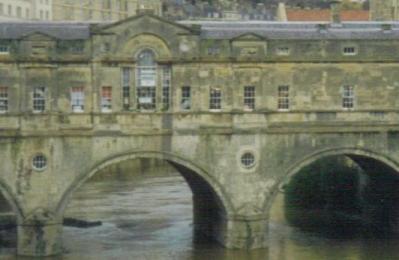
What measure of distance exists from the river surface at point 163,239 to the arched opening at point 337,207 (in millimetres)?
98

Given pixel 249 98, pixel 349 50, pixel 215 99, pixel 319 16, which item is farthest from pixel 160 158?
pixel 319 16

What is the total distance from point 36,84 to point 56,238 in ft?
23.2

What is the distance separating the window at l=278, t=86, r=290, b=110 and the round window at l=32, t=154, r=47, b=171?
37.2 feet

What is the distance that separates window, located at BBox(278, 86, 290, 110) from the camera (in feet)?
163

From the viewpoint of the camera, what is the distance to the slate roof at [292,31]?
49.8 metres

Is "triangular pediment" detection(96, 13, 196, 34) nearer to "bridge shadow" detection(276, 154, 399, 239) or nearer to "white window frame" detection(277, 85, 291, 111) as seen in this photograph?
"white window frame" detection(277, 85, 291, 111)

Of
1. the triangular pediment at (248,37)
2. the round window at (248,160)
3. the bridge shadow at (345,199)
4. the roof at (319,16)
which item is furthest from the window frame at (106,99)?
the roof at (319,16)

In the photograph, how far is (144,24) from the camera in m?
48.3

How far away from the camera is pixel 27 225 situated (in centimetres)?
4734

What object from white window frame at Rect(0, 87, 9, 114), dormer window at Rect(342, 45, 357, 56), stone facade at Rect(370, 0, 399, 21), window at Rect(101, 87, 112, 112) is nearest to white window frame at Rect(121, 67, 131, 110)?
window at Rect(101, 87, 112, 112)

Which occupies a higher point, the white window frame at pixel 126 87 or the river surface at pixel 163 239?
the white window frame at pixel 126 87

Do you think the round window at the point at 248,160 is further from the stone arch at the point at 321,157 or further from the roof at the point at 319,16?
the roof at the point at 319,16

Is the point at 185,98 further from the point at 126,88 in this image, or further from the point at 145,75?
the point at 126,88

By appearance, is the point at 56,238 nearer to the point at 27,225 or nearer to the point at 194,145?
the point at 27,225
